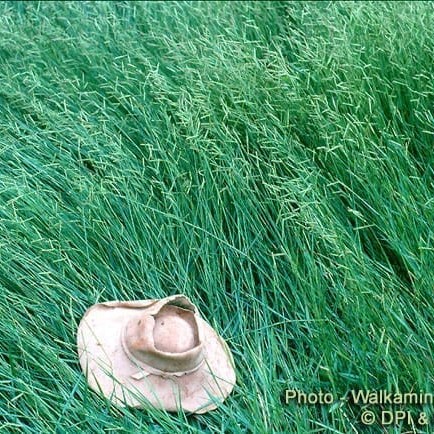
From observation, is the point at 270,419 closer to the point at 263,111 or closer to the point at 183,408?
the point at 183,408

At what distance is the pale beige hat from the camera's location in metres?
2.01

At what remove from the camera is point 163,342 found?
80.0 inches

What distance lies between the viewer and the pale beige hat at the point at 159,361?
2.01m

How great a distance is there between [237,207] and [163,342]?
23.3 inches

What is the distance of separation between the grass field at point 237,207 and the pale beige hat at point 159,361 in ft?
0.13

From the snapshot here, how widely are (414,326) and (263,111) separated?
951mm
